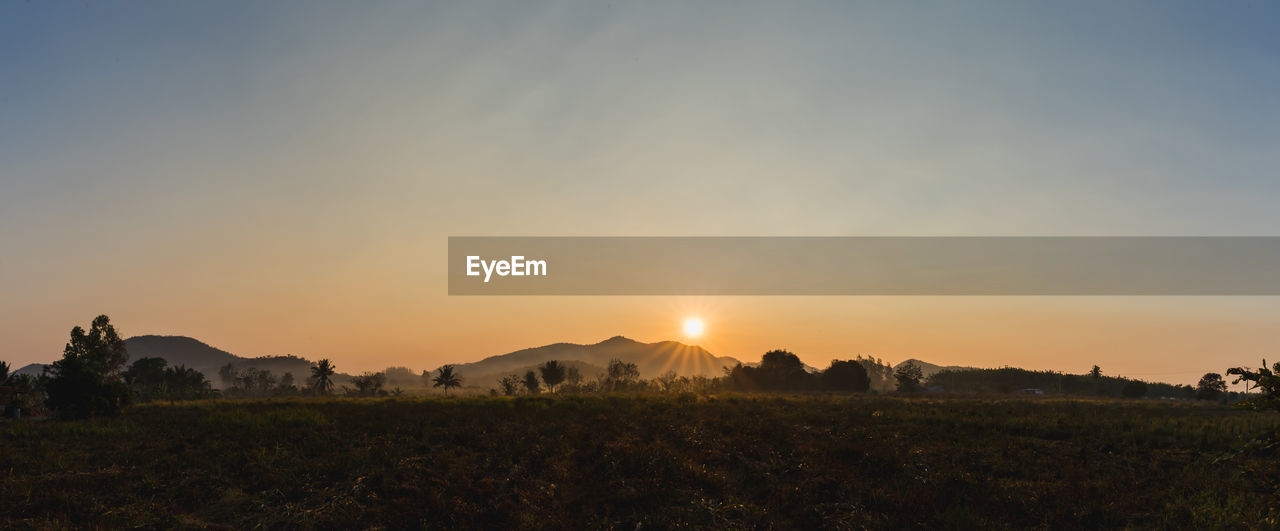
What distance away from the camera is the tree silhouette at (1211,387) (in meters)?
101

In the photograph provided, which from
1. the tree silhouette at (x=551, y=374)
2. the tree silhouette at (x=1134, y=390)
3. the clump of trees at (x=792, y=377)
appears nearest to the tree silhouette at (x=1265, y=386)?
the clump of trees at (x=792, y=377)

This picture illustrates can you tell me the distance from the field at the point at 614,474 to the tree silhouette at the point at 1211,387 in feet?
301

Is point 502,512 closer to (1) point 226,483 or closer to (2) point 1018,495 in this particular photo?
(1) point 226,483

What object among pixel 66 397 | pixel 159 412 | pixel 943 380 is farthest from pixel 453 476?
pixel 943 380

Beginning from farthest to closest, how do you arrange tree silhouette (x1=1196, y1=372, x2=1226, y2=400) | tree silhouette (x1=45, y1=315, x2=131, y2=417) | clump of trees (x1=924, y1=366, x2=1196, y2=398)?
clump of trees (x1=924, y1=366, x2=1196, y2=398)
tree silhouette (x1=1196, y1=372, x2=1226, y2=400)
tree silhouette (x1=45, y1=315, x2=131, y2=417)

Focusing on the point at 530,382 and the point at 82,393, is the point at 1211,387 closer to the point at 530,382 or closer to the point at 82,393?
the point at 530,382

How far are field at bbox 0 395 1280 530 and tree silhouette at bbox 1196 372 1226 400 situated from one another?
91.6 metres

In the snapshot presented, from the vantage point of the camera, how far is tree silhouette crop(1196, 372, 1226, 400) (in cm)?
10075

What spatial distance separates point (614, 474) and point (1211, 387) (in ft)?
409

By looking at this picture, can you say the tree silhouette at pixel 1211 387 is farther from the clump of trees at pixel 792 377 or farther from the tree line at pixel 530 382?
the clump of trees at pixel 792 377

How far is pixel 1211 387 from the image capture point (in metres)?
102

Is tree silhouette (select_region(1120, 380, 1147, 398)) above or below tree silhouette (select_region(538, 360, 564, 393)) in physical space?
below

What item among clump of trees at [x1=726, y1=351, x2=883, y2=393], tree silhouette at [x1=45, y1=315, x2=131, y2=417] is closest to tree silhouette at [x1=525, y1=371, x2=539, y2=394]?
clump of trees at [x1=726, y1=351, x2=883, y2=393]

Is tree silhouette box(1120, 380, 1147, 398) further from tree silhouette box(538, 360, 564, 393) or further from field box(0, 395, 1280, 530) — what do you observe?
tree silhouette box(538, 360, 564, 393)
